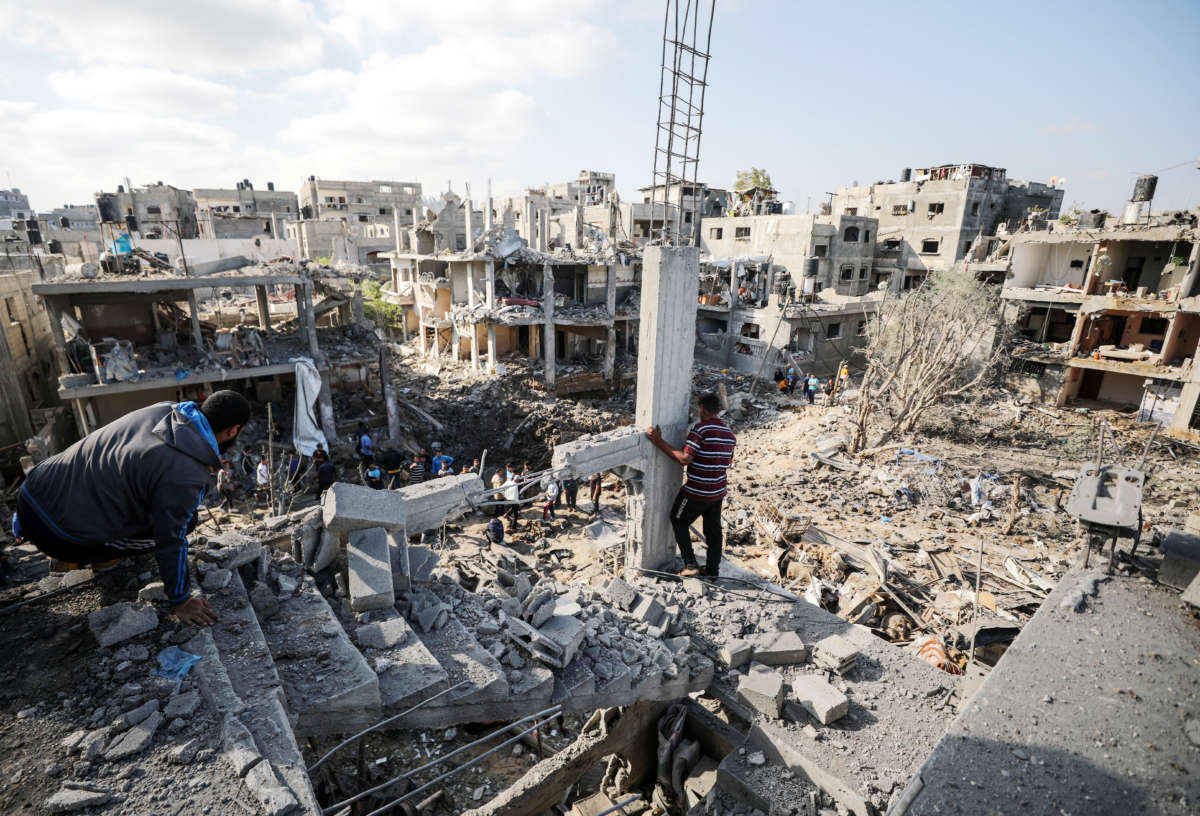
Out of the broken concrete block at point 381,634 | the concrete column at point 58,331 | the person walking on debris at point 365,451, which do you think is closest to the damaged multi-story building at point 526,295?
the person walking on debris at point 365,451

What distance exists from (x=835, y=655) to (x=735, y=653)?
38.4 inches

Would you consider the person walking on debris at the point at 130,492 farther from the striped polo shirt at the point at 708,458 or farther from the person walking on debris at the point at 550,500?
the person walking on debris at the point at 550,500

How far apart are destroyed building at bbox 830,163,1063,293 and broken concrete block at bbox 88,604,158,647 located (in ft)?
123

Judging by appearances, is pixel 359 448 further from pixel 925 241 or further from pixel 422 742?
pixel 925 241

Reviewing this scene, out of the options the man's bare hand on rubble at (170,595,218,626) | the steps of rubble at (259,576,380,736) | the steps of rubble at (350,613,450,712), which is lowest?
the steps of rubble at (350,613,450,712)

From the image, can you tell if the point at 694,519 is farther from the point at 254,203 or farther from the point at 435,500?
the point at 254,203

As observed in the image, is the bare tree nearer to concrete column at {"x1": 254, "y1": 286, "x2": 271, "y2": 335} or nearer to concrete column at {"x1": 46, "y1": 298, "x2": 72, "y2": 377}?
concrete column at {"x1": 254, "y1": 286, "x2": 271, "y2": 335}

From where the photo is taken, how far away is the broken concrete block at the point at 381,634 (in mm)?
4074

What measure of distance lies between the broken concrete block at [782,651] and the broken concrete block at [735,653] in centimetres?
9

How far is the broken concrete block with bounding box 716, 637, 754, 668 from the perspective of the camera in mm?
5679

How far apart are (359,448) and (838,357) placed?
933 inches

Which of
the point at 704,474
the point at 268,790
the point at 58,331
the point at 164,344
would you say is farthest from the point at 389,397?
the point at 268,790

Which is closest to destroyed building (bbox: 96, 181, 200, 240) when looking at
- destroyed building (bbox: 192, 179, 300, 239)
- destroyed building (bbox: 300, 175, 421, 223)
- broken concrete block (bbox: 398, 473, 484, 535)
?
destroyed building (bbox: 192, 179, 300, 239)

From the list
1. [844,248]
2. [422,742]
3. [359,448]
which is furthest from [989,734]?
[844,248]
